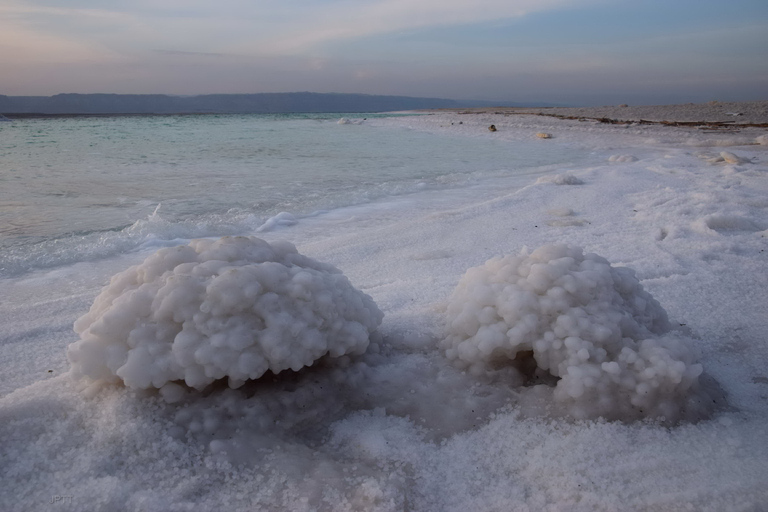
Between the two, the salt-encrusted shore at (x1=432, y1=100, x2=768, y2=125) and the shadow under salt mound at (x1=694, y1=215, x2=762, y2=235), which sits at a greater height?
the salt-encrusted shore at (x1=432, y1=100, x2=768, y2=125)

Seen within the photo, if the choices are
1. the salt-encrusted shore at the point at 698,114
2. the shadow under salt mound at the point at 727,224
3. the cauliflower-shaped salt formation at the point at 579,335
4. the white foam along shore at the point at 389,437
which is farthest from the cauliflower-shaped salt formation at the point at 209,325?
the salt-encrusted shore at the point at 698,114

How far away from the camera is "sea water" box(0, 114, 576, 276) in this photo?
385 centimetres

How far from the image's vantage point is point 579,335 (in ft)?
4.97

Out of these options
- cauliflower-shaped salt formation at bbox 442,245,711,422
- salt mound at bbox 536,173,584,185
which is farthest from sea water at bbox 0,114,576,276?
cauliflower-shaped salt formation at bbox 442,245,711,422

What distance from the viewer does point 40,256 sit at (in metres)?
3.26

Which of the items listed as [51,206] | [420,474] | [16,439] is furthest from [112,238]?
[420,474]

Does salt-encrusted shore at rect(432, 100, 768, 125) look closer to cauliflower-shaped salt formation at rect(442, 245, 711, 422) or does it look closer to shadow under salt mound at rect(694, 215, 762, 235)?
shadow under salt mound at rect(694, 215, 762, 235)

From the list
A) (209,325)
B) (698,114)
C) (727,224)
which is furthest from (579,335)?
(698,114)

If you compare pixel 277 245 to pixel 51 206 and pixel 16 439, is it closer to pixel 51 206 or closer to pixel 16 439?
pixel 16 439

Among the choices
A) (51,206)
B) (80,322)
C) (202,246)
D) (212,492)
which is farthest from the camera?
(51,206)

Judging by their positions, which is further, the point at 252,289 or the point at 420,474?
the point at 252,289

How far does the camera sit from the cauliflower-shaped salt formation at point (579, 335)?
143 centimetres

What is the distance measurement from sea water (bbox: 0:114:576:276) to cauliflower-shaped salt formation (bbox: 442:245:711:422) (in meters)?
2.80

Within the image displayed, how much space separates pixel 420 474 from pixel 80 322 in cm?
117
